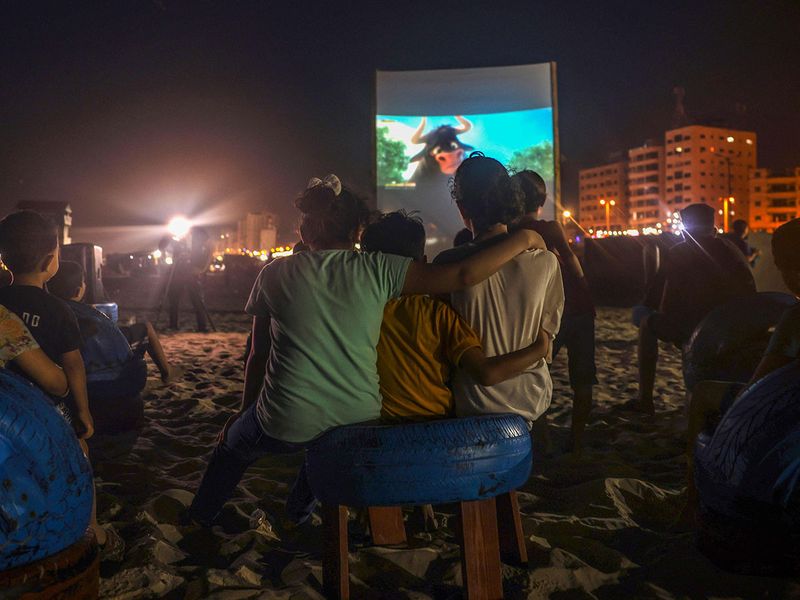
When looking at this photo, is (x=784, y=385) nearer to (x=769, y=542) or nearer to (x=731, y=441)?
(x=731, y=441)

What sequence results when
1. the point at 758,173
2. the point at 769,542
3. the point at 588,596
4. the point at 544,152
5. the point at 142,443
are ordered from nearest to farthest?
the point at 769,542 < the point at 588,596 < the point at 142,443 < the point at 544,152 < the point at 758,173

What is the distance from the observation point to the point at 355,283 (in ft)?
8.16

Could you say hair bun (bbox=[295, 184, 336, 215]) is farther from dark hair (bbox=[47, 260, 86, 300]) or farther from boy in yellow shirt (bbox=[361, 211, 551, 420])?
dark hair (bbox=[47, 260, 86, 300])

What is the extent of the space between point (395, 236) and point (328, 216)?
0.95 feet

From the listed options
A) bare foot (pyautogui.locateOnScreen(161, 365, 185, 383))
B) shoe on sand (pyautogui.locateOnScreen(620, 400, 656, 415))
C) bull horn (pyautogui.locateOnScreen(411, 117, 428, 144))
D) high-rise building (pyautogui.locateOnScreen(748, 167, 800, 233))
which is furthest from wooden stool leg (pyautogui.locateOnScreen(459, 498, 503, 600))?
high-rise building (pyautogui.locateOnScreen(748, 167, 800, 233))

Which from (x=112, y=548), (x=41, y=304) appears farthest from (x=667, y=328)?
(x=41, y=304)

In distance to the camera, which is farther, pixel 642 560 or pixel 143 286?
pixel 143 286

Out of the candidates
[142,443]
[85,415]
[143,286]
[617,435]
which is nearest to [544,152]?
[617,435]

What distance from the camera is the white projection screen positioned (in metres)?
15.6

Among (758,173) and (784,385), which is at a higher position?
(758,173)

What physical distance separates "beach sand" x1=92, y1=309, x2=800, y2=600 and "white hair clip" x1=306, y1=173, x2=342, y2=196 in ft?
5.11

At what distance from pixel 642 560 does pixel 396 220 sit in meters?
1.73

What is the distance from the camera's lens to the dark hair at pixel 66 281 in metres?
4.72

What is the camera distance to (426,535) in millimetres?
3123
